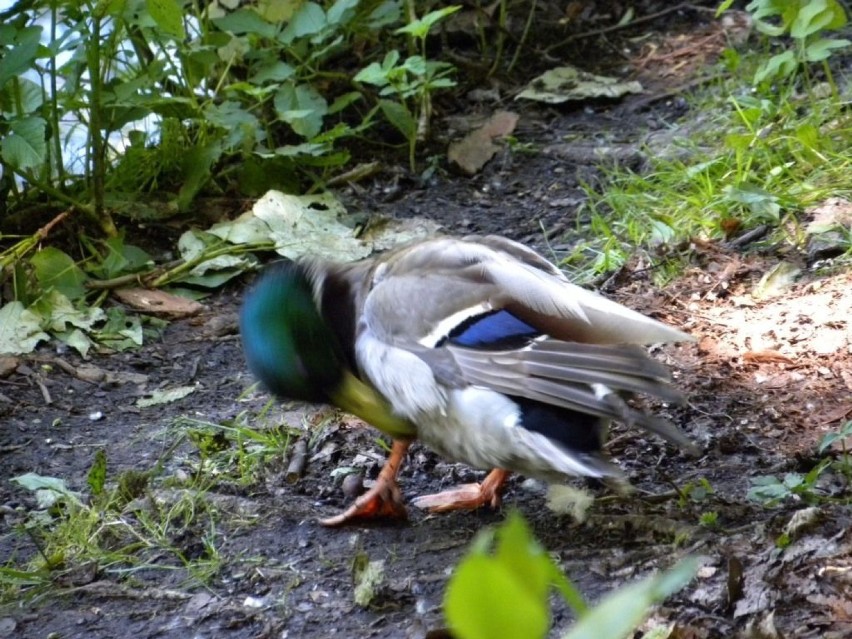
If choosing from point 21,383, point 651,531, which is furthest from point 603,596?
point 21,383

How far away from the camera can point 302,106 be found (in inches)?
204

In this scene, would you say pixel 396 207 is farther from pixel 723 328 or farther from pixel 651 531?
pixel 651 531

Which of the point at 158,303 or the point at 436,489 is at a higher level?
the point at 158,303

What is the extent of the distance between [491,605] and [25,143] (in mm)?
3886

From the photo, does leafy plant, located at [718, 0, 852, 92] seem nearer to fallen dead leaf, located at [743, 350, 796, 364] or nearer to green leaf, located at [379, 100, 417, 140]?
fallen dead leaf, located at [743, 350, 796, 364]

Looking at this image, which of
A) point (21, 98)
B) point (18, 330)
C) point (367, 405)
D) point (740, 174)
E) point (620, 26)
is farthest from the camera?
point (620, 26)

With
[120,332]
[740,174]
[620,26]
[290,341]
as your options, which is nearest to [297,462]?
[290,341]

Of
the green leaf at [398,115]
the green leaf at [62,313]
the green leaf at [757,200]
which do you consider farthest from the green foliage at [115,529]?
the green leaf at [398,115]

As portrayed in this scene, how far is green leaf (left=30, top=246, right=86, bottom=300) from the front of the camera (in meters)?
4.53

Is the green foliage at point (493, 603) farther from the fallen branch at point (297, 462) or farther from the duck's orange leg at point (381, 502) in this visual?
the fallen branch at point (297, 462)

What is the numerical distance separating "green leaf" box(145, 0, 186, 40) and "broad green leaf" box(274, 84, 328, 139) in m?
0.81

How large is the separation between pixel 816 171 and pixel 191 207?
262 centimetres

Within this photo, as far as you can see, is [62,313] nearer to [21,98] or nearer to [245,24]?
[21,98]

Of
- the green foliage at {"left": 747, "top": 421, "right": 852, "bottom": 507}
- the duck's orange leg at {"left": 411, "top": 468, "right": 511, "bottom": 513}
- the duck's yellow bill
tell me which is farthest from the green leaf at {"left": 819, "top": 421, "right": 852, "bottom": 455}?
the duck's yellow bill
